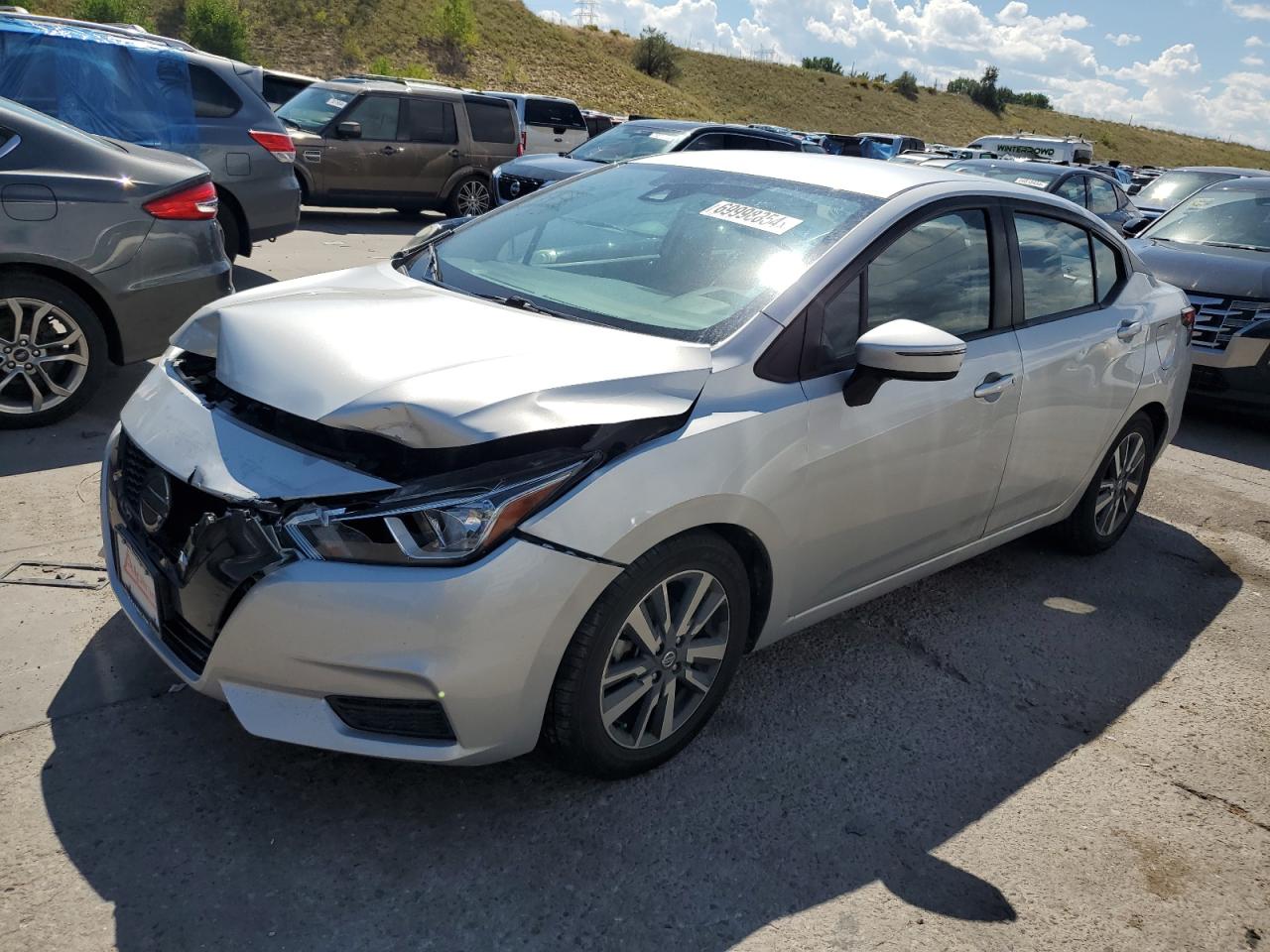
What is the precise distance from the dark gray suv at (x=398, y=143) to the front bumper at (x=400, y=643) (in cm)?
1234

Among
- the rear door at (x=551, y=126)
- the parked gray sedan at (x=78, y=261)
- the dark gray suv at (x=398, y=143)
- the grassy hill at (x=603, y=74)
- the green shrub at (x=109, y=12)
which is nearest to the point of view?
the parked gray sedan at (x=78, y=261)

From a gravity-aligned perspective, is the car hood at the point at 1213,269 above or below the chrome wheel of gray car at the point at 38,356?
above

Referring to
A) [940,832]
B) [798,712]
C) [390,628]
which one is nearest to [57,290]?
[390,628]

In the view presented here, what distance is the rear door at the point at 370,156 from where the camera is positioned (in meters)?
14.0

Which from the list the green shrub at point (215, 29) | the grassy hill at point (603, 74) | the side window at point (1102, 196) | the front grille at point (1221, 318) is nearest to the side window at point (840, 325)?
the front grille at point (1221, 318)

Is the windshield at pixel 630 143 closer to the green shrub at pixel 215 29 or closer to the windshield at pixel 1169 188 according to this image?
the windshield at pixel 1169 188

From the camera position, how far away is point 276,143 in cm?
888

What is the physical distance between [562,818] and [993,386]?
2143 millimetres

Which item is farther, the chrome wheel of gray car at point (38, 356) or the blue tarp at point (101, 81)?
the blue tarp at point (101, 81)

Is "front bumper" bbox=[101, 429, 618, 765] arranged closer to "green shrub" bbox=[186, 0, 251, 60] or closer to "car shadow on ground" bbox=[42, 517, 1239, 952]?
"car shadow on ground" bbox=[42, 517, 1239, 952]

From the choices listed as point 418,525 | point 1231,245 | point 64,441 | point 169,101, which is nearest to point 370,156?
point 169,101

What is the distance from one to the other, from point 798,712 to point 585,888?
114 cm

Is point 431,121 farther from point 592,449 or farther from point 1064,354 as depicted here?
point 592,449

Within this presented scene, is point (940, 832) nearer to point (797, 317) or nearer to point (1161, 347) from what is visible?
point (797, 317)
